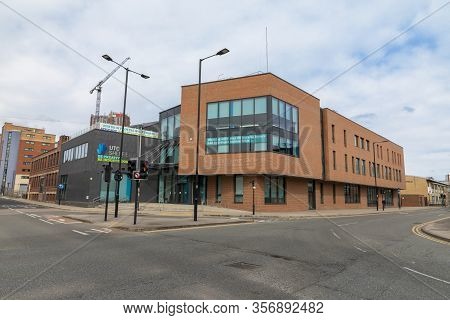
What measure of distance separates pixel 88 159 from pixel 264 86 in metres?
26.1

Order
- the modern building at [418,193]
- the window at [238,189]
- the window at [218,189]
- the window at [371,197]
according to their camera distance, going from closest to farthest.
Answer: the window at [238,189], the window at [218,189], the window at [371,197], the modern building at [418,193]

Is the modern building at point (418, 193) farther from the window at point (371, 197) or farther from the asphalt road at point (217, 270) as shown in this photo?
the asphalt road at point (217, 270)

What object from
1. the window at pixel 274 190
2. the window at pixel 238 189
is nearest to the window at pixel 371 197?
the window at pixel 274 190

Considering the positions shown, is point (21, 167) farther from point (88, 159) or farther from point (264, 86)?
point (264, 86)

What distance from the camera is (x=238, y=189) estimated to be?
36188 mm

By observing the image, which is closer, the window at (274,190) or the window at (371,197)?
the window at (274,190)

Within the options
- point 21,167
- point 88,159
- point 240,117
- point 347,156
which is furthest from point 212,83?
point 21,167

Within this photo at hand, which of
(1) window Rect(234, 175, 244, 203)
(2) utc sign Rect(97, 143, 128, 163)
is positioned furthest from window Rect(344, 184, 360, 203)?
(2) utc sign Rect(97, 143, 128, 163)

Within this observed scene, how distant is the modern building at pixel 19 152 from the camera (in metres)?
124

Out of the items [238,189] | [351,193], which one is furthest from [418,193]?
[238,189]

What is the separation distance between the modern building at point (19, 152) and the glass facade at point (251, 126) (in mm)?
106580

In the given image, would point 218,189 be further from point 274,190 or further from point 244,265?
point 244,265

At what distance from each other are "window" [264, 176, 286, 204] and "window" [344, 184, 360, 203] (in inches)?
732

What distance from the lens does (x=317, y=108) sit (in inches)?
1761
